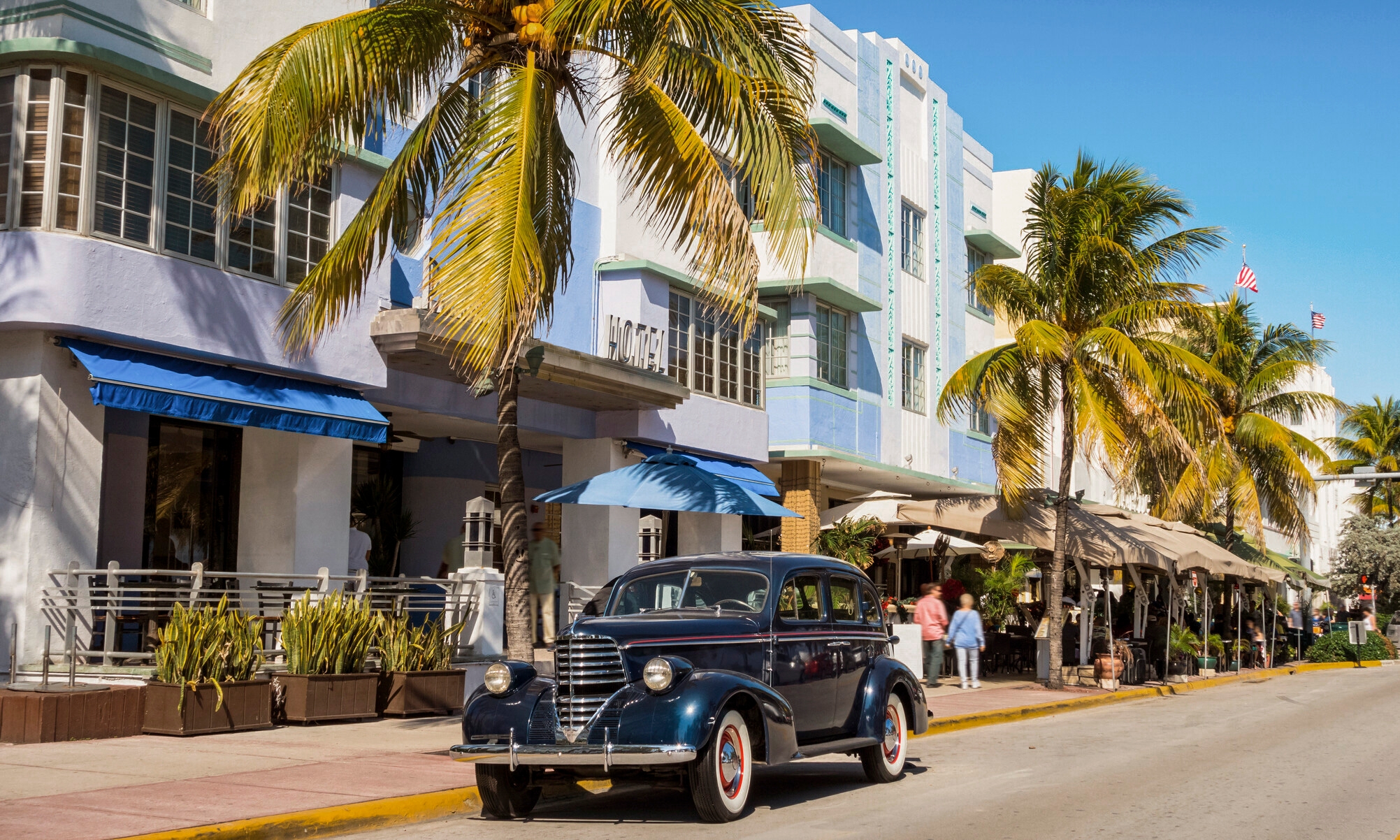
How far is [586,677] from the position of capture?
29.9 feet

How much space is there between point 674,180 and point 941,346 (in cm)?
2337

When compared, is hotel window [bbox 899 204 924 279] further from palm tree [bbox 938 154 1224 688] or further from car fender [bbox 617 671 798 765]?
car fender [bbox 617 671 798 765]

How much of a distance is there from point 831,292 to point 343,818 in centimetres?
2067

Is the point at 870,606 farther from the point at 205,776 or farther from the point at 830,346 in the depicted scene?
the point at 830,346

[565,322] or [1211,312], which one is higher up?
[1211,312]

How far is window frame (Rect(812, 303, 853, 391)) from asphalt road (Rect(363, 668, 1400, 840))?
40.7ft

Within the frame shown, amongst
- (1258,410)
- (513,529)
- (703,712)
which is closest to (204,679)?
(513,529)

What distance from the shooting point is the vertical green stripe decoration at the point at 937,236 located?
3419cm

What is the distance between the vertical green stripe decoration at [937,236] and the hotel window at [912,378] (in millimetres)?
637

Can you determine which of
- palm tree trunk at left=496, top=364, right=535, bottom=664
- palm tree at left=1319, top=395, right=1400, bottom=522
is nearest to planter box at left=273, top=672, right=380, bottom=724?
palm tree trunk at left=496, top=364, right=535, bottom=664

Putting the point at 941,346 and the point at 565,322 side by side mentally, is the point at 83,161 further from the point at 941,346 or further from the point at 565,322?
the point at 941,346

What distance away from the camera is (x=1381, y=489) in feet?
202

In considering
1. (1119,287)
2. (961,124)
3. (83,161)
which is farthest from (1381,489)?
(83,161)

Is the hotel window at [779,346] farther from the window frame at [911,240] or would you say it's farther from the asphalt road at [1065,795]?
the asphalt road at [1065,795]
